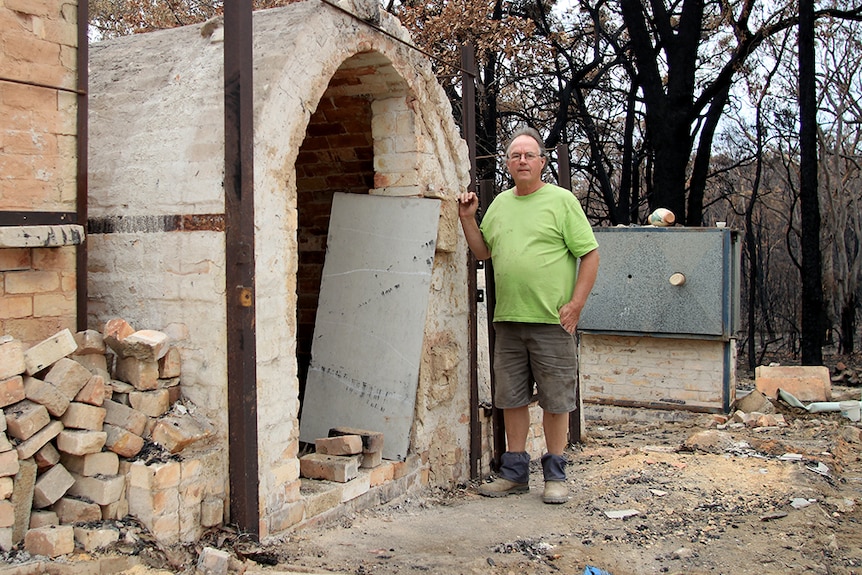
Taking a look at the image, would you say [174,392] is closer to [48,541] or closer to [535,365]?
[48,541]

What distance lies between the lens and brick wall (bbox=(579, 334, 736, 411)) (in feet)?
29.3

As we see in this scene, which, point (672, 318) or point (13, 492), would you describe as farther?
point (672, 318)

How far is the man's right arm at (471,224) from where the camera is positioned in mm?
4898

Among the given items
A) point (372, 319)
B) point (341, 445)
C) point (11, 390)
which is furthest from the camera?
point (372, 319)

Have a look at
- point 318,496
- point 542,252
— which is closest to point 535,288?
point 542,252

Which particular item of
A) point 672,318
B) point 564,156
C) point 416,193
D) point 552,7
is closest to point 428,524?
point 416,193

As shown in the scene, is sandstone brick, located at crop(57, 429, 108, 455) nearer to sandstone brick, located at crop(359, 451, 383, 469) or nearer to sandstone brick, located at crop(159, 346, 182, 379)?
sandstone brick, located at crop(159, 346, 182, 379)

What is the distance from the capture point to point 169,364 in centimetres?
377

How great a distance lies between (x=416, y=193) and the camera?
17.2 ft

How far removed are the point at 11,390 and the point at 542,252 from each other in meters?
2.79

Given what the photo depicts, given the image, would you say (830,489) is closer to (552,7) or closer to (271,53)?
(271,53)

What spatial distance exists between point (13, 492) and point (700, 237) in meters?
7.45

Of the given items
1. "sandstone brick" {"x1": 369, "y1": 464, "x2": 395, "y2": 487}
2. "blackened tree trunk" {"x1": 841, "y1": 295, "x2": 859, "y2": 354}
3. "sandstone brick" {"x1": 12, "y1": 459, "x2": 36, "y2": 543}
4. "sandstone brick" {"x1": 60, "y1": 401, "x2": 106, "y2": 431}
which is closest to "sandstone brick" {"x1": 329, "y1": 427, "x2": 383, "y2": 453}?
"sandstone brick" {"x1": 369, "y1": 464, "x2": 395, "y2": 487}

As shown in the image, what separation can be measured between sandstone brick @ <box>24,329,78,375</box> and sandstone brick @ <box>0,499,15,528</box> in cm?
52
